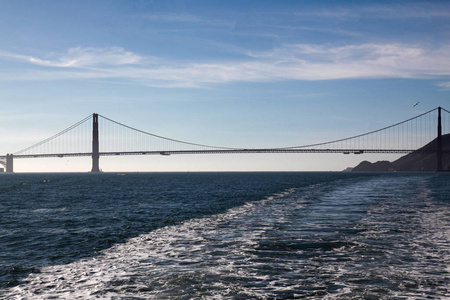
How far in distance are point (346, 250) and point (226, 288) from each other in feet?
19.5

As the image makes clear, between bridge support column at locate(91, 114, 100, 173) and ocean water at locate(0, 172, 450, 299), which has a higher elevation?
bridge support column at locate(91, 114, 100, 173)

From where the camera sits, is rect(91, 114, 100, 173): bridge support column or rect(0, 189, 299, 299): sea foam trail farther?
rect(91, 114, 100, 173): bridge support column

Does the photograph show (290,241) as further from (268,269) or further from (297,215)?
(297,215)

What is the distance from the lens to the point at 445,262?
12719 millimetres

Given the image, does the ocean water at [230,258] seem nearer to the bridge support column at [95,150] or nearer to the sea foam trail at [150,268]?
the sea foam trail at [150,268]

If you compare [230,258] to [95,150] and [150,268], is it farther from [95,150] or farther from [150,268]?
[95,150]

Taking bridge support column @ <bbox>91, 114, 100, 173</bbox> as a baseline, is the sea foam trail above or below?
below

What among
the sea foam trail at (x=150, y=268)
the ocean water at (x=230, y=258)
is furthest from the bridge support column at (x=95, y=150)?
the sea foam trail at (x=150, y=268)

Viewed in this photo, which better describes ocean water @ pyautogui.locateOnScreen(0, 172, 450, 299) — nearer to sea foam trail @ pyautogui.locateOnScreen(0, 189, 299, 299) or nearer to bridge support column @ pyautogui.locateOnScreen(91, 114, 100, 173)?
sea foam trail @ pyautogui.locateOnScreen(0, 189, 299, 299)

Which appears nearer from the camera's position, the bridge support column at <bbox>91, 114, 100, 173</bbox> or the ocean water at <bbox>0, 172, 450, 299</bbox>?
the ocean water at <bbox>0, 172, 450, 299</bbox>

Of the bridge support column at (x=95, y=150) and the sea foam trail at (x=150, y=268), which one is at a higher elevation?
the bridge support column at (x=95, y=150)

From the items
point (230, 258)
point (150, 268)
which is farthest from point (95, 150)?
point (150, 268)

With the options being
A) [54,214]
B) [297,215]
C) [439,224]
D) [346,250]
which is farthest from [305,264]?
[54,214]

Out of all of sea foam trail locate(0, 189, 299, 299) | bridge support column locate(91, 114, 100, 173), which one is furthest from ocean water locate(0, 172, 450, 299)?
bridge support column locate(91, 114, 100, 173)
